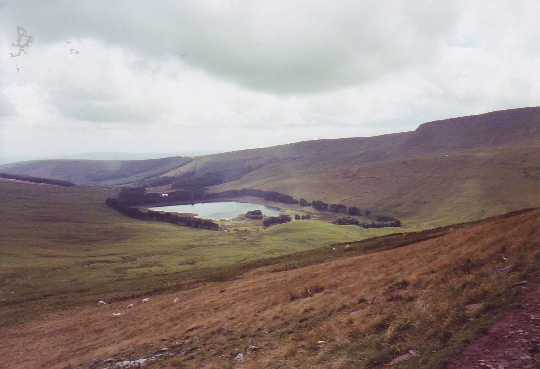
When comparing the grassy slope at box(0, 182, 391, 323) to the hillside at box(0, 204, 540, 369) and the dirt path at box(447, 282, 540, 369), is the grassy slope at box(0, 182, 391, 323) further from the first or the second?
the dirt path at box(447, 282, 540, 369)

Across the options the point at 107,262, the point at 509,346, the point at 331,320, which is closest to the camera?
the point at 509,346

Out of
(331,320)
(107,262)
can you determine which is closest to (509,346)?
(331,320)

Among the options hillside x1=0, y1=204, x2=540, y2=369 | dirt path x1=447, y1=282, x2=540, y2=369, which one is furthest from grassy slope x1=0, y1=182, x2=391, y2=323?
dirt path x1=447, y1=282, x2=540, y2=369

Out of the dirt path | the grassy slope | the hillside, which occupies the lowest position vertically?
the grassy slope

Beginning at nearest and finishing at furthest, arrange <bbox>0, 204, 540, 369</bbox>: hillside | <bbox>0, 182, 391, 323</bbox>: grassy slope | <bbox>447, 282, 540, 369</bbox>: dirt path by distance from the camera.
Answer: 1. <bbox>447, 282, 540, 369</bbox>: dirt path
2. <bbox>0, 204, 540, 369</bbox>: hillside
3. <bbox>0, 182, 391, 323</bbox>: grassy slope

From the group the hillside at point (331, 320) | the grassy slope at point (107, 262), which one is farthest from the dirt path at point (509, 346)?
the grassy slope at point (107, 262)

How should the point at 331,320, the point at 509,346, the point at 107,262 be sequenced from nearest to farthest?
the point at 509,346 < the point at 331,320 < the point at 107,262

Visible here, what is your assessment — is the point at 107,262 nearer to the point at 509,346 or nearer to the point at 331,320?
the point at 331,320
